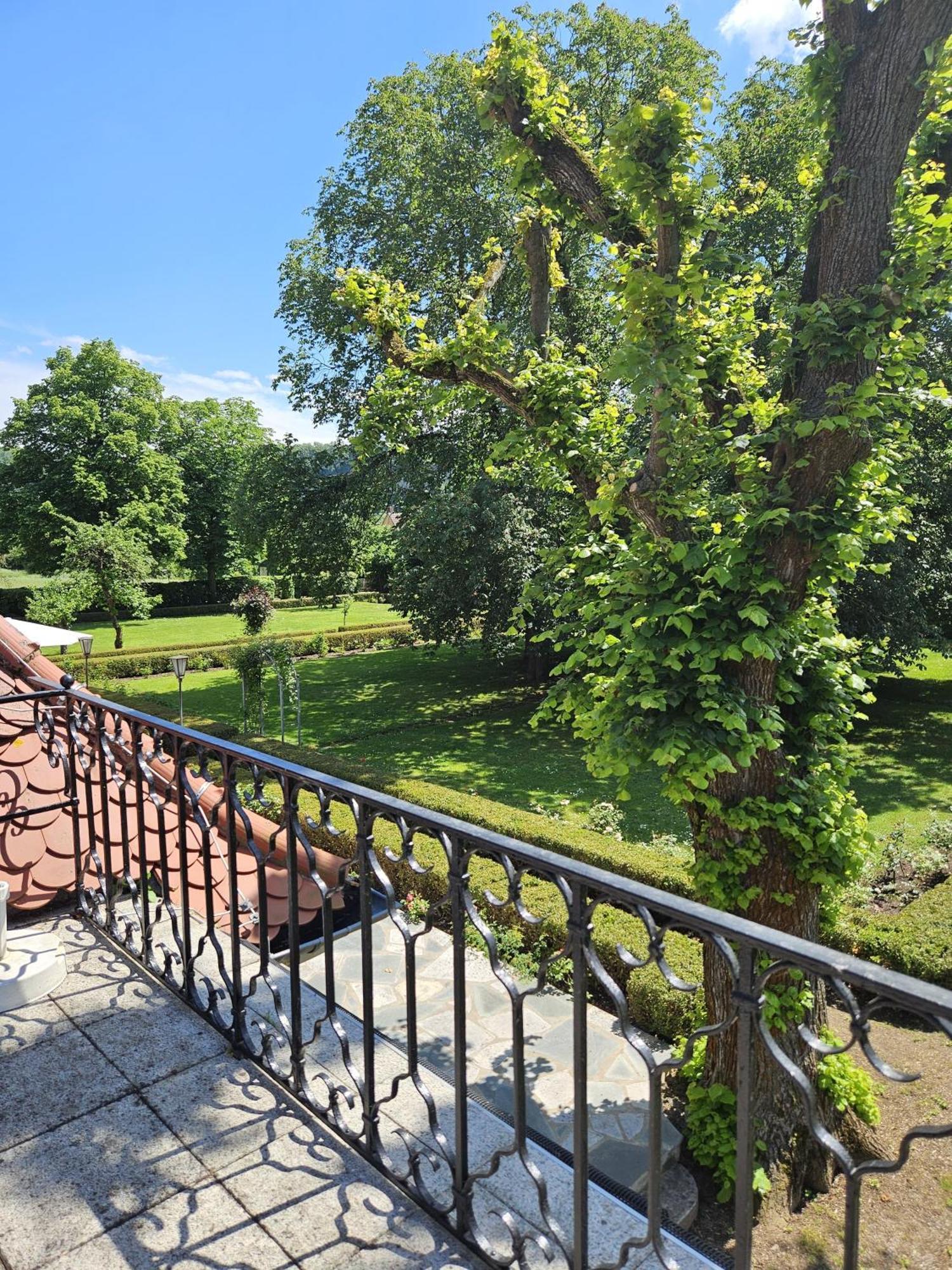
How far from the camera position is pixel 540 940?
5.59 meters

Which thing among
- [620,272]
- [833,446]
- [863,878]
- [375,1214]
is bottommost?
[863,878]

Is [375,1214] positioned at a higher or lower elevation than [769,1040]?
lower

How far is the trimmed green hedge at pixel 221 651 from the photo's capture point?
65.2 feet

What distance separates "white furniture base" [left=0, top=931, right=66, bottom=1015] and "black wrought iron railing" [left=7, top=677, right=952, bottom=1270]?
0.89 ft

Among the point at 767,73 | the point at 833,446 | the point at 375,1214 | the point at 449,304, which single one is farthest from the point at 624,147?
the point at 767,73

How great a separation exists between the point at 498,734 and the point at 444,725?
1.18 meters

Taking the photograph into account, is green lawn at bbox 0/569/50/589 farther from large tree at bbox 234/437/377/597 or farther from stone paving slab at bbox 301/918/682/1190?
stone paving slab at bbox 301/918/682/1190

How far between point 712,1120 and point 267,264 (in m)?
16.7

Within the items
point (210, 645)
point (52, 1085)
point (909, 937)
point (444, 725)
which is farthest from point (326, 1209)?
point (210, 645)

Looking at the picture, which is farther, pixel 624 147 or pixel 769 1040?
pixel 624 147

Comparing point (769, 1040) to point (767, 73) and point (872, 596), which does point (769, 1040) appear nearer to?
point (872, 596)

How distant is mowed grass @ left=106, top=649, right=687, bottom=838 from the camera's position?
10.1 metres

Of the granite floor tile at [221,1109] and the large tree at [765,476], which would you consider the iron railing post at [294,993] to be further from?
the large tree at [765,476]

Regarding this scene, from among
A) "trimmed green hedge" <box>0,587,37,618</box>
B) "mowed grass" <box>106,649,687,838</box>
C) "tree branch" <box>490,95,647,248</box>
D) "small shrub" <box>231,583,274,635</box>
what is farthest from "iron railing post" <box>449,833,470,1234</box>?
"trimmed green hedge" <box>0,587,37,618</box>
